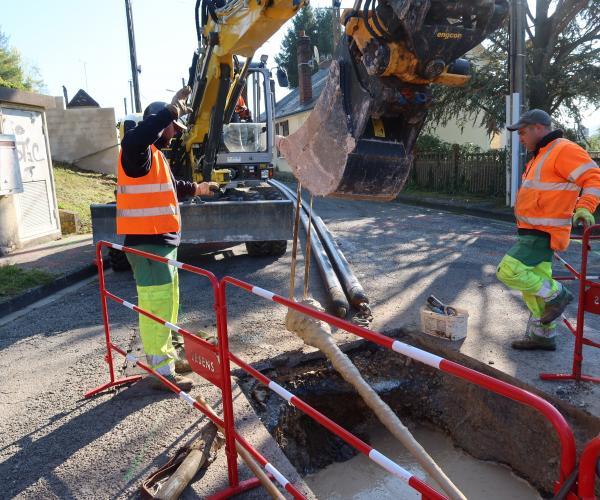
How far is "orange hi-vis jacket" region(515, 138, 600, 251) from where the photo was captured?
399 cm

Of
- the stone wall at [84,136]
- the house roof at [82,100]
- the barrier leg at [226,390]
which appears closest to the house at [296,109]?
the house roof at [82,100]

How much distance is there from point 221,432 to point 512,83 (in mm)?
11868

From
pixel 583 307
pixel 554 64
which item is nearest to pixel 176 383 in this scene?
pixel 583 307

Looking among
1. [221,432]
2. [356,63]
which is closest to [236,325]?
[221,432]

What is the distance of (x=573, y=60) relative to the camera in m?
14.8

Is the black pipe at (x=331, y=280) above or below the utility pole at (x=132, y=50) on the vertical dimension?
below

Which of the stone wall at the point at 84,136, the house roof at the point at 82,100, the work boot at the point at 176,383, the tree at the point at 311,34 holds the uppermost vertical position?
the tree at the point at 311,34

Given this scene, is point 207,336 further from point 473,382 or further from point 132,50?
point 132,50

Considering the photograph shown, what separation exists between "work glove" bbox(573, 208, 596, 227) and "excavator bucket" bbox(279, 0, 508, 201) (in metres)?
1.74

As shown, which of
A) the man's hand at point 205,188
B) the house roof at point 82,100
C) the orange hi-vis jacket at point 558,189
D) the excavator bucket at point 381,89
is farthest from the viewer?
the house roof at point 82,100

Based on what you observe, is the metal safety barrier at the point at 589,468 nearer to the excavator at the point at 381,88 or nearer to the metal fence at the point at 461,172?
the excavator at the point at 381,88

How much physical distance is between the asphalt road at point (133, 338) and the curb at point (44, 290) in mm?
332

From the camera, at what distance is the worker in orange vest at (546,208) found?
403cm

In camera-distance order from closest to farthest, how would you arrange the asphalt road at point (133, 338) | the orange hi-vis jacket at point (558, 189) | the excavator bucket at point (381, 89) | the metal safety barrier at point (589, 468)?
the metal safety barrier at point (589, 468), the excavator bucket at point (381, 89), the asphalt road at point (133, 338), the orange hi-vis jacket at point (558, 189)
